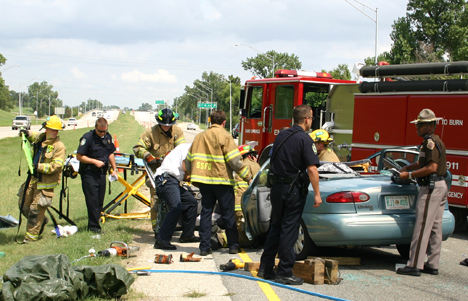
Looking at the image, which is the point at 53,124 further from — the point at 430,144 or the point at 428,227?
the point at 428,227

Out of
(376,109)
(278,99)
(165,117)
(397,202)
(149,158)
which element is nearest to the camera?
(397,202)

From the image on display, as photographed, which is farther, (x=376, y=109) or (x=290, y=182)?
(x=376, y=109)

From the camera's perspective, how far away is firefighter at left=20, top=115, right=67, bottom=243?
7.56 m

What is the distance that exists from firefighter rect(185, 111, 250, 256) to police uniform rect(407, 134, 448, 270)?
85.9 inches

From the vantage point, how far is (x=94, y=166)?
26.3ft

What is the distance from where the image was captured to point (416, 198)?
236 inches

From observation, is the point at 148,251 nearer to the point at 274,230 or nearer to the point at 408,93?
the point at 274,230

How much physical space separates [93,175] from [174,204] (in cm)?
184

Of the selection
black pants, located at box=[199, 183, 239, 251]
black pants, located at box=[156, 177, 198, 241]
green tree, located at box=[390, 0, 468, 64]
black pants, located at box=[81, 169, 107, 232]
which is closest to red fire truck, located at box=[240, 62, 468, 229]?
black pants, located at box=[199, 183, 239, 251]

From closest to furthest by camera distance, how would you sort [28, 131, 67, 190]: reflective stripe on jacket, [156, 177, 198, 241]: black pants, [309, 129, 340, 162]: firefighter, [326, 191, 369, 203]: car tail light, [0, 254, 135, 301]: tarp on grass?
[0, 254, 135, 301]: tarp on grass → [326, 191, 369, 203]: car tail light → [156, 177, 198, 241]: black pants → [28, 131, 67, 190]: reflective stripe on jacket → [309, 129, 340, 162]: firefighter

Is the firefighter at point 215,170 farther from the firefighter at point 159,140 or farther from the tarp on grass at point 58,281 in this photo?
the tarp on grass at point 58,281

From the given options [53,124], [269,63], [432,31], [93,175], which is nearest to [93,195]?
→ [93,175]

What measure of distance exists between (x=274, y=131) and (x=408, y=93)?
179 inches

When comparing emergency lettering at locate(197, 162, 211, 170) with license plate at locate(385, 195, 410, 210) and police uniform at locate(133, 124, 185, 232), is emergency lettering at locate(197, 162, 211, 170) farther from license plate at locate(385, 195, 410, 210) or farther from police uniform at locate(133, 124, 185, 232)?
license plate at locate(385, 195, 410, 210)
